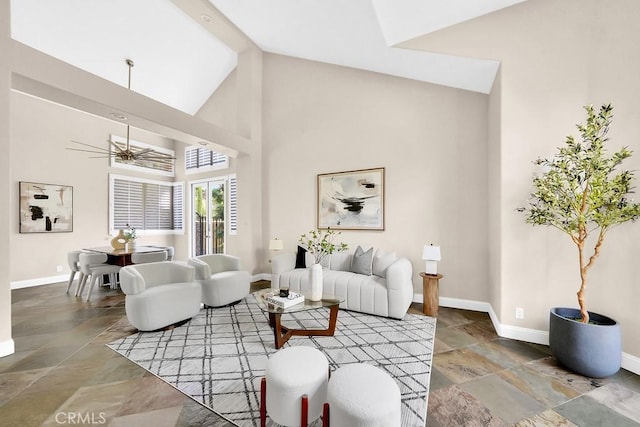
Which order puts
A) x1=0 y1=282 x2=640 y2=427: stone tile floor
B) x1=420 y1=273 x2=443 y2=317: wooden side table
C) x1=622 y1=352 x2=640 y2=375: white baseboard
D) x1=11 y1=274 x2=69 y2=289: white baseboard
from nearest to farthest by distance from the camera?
x1=0 y1=282 x2=640 y2=427: stone tile floor < x1=622 y1=352 x2=640 y2=375: white baseboard < x1=420 y1=273 x2=443 y2=317: wooden side table < x1=11 y1=274 x2=69 y2=289: white baseboard

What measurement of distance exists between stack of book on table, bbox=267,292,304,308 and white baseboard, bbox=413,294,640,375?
2267 millimetres

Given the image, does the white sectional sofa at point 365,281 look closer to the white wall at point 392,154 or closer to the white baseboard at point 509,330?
the white wall at point 392,154

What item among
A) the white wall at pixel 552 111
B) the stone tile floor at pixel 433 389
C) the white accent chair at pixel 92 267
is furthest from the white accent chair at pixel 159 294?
the white wall at pixel 552 111

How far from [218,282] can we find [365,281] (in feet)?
6.88

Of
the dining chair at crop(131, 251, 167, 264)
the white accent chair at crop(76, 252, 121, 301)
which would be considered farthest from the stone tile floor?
the dining chair at crop(131, 251, 167, 264)

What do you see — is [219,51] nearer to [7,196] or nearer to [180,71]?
[180,71]

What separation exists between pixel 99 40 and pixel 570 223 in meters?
7.40

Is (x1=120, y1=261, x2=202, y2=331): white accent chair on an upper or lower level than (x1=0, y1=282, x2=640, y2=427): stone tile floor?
upper

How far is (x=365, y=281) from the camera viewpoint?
3.83 m

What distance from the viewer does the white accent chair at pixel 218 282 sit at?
12.8ft

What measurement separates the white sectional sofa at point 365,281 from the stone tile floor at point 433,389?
2.11 ft

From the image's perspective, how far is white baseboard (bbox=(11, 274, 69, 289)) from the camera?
518cm

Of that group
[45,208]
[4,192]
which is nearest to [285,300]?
[4,192]

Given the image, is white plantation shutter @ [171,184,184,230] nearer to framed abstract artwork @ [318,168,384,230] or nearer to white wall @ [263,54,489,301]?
white wall @ [263,54,489,301]
